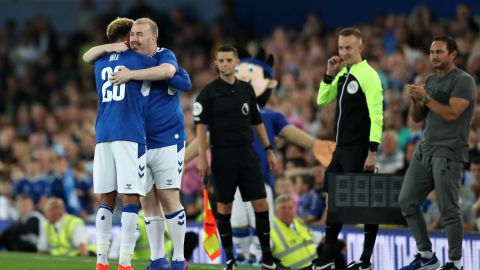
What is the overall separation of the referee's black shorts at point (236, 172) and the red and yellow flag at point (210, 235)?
630 millimetres

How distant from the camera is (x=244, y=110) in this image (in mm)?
11492

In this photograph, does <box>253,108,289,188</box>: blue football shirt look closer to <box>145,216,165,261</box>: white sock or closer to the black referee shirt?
the black referee shirt

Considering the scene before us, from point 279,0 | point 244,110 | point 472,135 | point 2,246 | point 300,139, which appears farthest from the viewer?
point 279,0

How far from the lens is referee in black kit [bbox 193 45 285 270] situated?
451 inches

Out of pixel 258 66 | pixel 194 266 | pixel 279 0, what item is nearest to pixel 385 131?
pixel 258 66

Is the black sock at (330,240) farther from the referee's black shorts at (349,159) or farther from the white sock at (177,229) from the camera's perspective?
the white sock at (177,229)

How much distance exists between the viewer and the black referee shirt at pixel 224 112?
11.4 meters

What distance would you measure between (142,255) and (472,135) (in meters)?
4.44

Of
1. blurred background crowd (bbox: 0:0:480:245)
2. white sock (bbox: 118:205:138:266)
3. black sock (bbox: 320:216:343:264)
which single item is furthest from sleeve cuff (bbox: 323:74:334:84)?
blurred background crowd (bbox: 0:0:480:245)

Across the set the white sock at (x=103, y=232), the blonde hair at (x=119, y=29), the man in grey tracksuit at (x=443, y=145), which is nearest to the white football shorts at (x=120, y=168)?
the white sock at (x=103, y=232)

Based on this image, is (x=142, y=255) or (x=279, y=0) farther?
(x=279, y=0)

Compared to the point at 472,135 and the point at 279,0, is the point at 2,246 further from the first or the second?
the point at 279,0

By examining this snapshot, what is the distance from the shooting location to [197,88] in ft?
69.7

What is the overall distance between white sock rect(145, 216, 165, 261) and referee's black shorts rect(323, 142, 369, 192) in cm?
162
